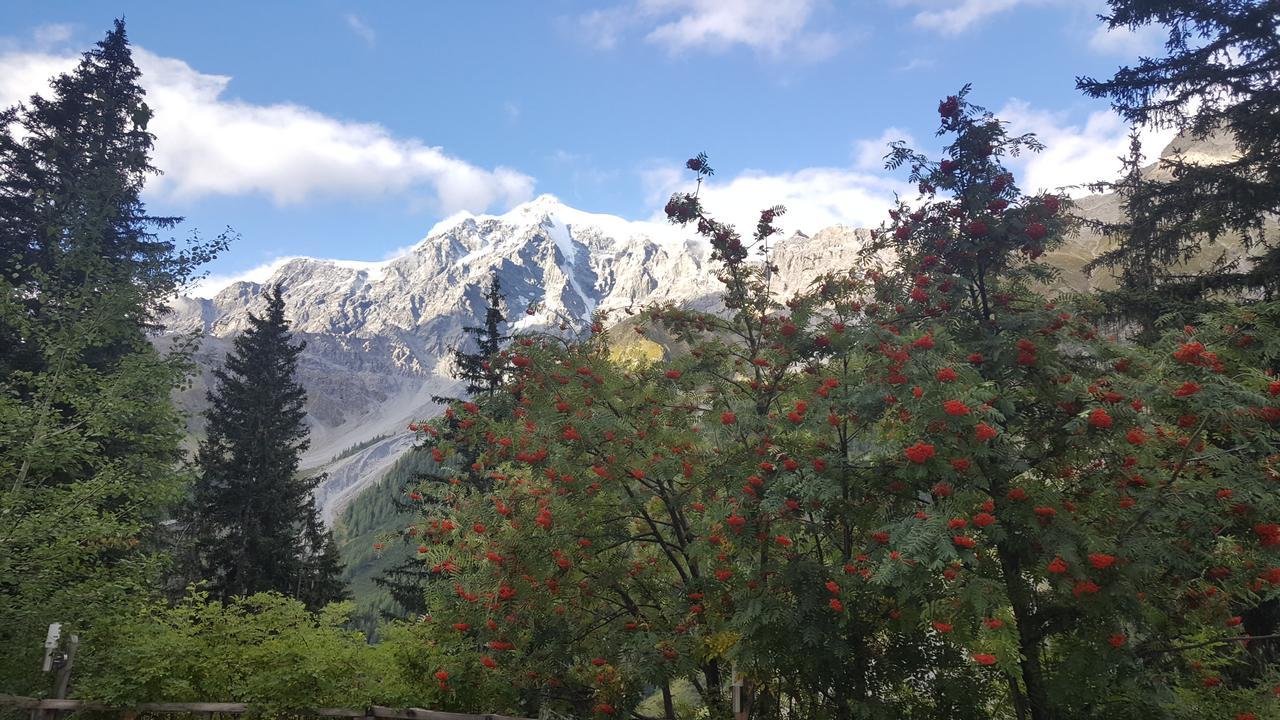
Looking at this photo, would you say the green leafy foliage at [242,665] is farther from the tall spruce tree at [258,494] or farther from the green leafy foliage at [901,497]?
the tall spruce tree at [258,494]

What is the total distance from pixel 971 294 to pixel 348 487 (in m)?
196

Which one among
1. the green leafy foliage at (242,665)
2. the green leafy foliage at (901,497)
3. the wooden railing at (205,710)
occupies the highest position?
the green leafy foliage at (901,497)

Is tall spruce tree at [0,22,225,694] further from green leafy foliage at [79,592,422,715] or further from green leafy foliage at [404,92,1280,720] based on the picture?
green leafy foliage at [404,92,1280,720]

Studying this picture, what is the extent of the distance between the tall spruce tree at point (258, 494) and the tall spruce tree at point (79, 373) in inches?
292

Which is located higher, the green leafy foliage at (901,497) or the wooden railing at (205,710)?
the green leafy foliage at (901,497)

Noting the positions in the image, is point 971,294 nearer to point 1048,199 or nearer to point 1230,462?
point 1048,199

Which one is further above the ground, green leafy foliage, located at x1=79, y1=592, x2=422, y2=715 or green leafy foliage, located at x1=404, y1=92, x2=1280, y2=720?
green leafy foliage, located at x1=404, y1=92, x2=1280, y2=720

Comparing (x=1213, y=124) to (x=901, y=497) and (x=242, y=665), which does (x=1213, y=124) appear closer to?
(x=901, y=497)

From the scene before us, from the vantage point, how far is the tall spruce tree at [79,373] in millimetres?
9922

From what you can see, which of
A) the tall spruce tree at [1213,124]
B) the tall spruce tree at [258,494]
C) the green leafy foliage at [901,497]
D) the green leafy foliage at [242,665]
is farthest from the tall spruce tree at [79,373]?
the tall spruce tree at [1213,124]

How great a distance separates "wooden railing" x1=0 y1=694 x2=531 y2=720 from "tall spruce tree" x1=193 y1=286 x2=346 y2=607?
14968mm

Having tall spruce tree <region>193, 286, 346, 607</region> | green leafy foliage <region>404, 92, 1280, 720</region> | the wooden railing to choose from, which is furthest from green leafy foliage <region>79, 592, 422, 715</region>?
tall spruce tree <region>193, 286, 346, 607</region>

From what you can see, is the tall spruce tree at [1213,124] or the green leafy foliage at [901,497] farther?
the tall spruce tree at [1213,124]

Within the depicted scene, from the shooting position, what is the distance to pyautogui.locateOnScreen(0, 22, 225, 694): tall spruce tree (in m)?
9.92
